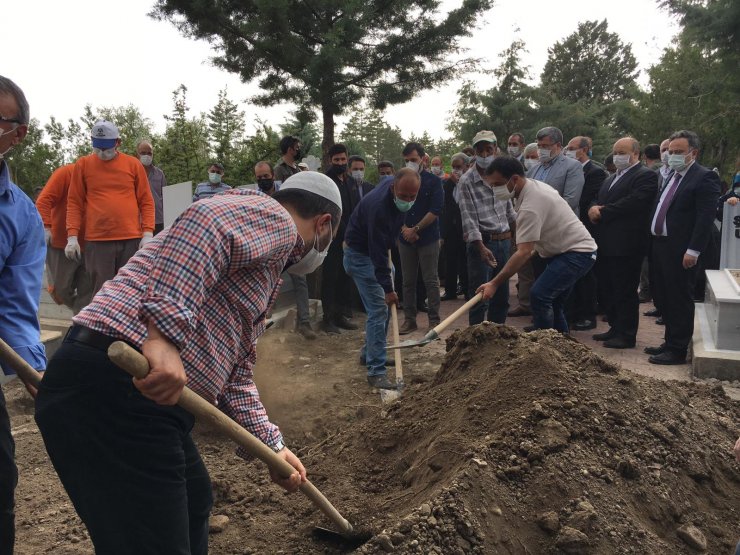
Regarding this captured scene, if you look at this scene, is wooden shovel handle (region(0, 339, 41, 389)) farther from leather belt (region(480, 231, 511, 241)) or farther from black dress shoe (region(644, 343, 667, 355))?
black dress shoe (region(644, 343, 667, 355))

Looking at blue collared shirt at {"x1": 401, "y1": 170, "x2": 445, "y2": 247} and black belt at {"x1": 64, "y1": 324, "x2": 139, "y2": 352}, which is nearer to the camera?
black belt at {"x1": 64, "y1": 324, "x2": 139, "y2": 352}

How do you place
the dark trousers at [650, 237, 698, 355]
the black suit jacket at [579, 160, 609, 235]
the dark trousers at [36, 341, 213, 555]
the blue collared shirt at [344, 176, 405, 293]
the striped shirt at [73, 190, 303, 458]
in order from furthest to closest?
1. the black suit jacket at [579, 160, 609, 235]
2. the dark trousers at [650, 237, 698, 355]
3. the blue collared shirt at [344, 176, 405, 293]
4. the dark trousers at [36, 341, 213, 555]
5. the striped shirt at [73, 190, 303, 458]

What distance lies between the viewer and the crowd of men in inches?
67.6

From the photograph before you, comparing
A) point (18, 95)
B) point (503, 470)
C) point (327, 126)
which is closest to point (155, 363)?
point (18, 95)

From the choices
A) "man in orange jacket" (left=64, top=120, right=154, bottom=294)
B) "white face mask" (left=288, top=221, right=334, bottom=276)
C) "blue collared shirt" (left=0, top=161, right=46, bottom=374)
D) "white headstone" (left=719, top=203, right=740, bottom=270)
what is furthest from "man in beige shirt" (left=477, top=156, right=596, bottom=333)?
"white headstone" (left=719, top=203, right=740, bottom=270)

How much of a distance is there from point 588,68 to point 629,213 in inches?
1803

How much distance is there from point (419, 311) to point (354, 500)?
551 centimetres

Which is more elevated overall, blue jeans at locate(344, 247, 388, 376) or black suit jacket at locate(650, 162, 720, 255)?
black suit jacket at locate(650, 162, 720, 255)

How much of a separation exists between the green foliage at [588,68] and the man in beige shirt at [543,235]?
44.3m

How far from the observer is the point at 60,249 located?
6.06m

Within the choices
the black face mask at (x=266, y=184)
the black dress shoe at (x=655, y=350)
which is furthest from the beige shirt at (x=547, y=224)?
the black face mask at (x=266, y=184)

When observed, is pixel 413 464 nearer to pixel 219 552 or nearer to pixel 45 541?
pixel 219 552

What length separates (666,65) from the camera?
29875 millimetres

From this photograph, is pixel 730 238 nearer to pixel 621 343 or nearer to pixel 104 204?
pixel 621 343
